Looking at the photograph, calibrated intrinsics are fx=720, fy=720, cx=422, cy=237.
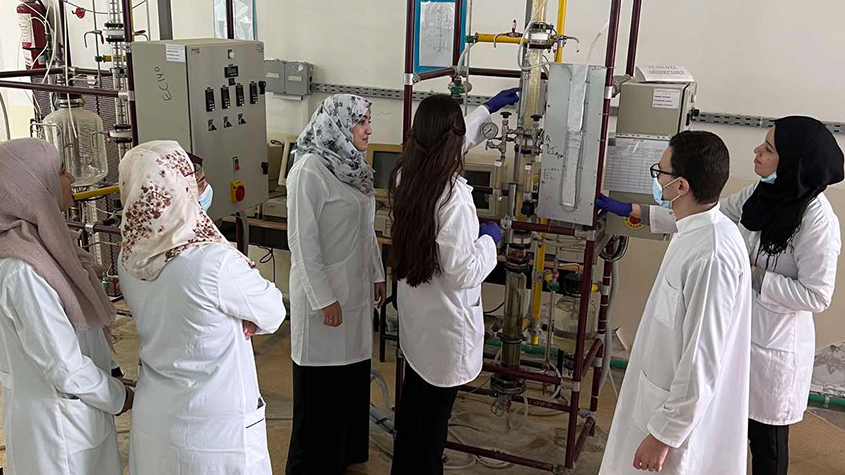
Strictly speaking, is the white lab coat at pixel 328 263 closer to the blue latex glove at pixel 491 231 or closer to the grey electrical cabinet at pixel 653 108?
the blue latex glove at pixel 491 231

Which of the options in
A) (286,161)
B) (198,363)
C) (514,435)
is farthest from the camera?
(286,161)

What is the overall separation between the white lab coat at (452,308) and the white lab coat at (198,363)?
618 millimetres

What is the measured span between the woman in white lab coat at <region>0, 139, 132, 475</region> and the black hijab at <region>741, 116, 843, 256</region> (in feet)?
6.49

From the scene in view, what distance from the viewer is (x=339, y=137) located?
2494 millimetres

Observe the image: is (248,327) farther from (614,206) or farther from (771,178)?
(771,178)

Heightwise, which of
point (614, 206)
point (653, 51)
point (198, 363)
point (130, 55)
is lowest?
point (198, 363)

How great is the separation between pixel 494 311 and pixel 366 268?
5.69 ft

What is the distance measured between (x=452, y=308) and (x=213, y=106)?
128 centimetres

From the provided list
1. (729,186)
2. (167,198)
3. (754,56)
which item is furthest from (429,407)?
(754,56)

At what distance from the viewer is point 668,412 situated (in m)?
1.82

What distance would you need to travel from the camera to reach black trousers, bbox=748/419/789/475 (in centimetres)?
236

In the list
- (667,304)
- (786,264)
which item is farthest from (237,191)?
(786,264)

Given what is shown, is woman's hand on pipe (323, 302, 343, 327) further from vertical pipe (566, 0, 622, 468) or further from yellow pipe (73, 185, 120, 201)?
yellow pipe (73, 185, 120, 201)

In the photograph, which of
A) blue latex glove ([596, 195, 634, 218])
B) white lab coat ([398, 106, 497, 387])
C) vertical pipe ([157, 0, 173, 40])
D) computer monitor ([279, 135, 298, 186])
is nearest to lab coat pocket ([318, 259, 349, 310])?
white lab coat ([398, 106, 497, 387])
